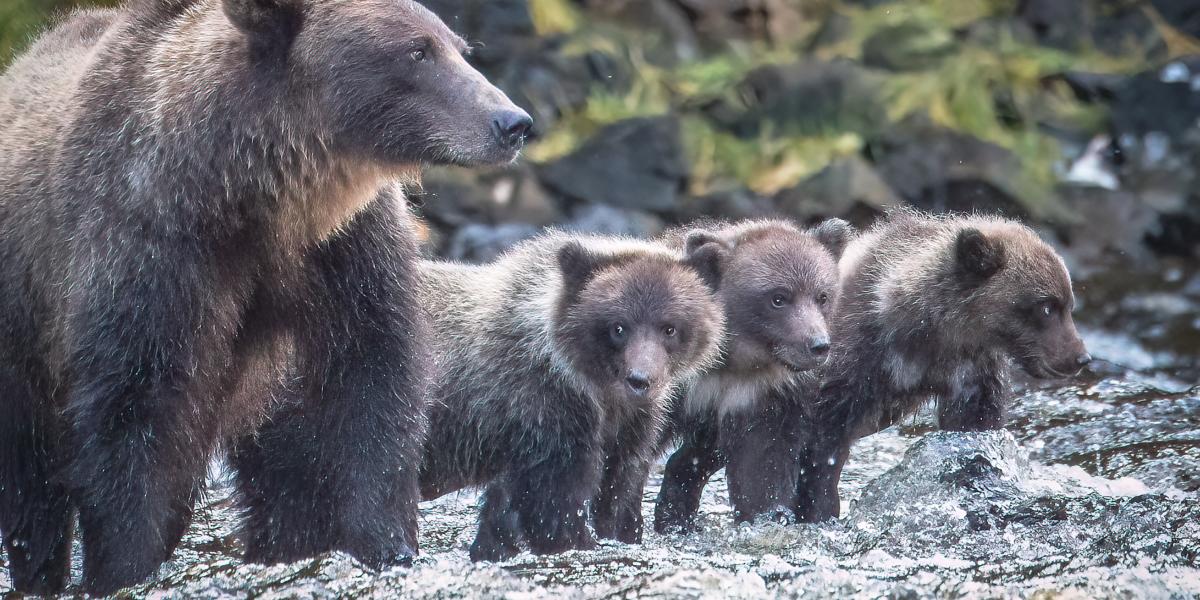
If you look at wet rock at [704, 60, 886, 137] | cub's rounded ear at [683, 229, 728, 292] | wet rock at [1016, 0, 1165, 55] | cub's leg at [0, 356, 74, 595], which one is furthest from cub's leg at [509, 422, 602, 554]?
wet rock at [1016, 0, 1165, 55]

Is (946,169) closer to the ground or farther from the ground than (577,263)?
farther from the ground

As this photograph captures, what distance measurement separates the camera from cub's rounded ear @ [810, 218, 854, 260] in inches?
348

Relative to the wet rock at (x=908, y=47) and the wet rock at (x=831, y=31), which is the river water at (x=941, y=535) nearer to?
the wet rock at (x=908, y=47)

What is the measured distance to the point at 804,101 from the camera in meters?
16.6

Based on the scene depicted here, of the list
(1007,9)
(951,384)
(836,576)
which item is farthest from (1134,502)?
(1007,9)

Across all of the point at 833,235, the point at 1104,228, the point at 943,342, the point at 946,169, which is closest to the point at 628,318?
the point at 833,235

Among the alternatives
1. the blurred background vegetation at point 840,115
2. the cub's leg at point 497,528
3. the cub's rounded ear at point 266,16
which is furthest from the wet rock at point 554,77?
the cub's rounded ear at point 266,16

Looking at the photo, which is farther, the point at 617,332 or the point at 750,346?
the point at 750,346

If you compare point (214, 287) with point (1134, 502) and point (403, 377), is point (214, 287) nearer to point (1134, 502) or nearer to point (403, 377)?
point (403, 377)

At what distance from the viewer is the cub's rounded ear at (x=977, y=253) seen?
28.6ft

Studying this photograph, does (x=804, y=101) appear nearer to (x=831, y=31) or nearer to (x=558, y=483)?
(x=831, y=31)

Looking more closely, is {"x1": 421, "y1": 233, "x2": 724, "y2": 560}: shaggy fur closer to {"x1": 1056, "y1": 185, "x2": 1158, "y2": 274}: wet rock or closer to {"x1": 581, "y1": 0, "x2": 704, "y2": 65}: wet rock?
{"x1": 1056, "y1": 185, "x2": 1158, "y2": 274}: wet rock

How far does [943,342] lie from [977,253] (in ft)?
1.76

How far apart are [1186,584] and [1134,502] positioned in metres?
1.48
